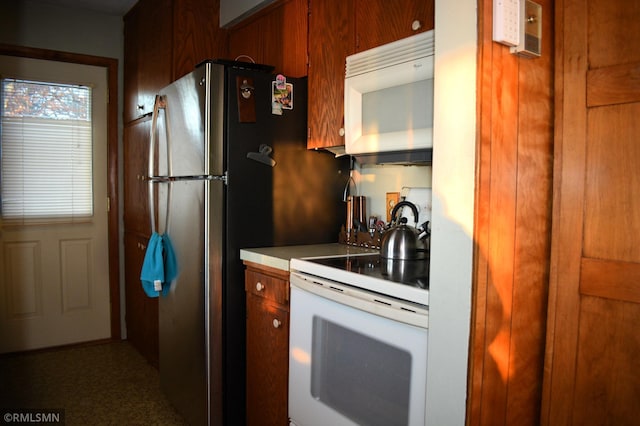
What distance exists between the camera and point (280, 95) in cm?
231

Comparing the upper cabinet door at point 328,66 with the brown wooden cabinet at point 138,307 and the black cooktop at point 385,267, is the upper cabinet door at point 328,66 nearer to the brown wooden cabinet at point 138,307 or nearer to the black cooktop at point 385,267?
the black cooktop at point 385,267

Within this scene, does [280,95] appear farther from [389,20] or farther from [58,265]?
[58,265]

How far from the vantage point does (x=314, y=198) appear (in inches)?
96.0

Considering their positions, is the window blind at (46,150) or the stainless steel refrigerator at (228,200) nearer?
the stainless steel refrigerator at (228,200)

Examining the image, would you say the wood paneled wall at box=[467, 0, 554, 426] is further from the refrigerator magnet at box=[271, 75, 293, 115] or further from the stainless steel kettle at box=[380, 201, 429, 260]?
the refrigerator magnet at box=[271, 75, 293, 115]

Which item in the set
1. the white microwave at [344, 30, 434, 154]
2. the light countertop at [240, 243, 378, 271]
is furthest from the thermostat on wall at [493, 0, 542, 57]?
the light countertop at [240, 243, 378, 271]

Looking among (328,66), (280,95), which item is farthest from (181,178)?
(328,66)

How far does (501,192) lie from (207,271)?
1378 millimetres

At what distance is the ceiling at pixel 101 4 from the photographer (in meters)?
3.54

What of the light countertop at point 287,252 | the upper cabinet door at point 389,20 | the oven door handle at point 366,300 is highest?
the upper cabinet door at point 389,20

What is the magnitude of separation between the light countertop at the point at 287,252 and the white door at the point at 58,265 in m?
2.16

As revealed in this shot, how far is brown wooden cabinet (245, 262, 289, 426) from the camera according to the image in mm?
1982

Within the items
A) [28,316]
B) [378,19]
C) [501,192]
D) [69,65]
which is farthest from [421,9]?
[28,316]

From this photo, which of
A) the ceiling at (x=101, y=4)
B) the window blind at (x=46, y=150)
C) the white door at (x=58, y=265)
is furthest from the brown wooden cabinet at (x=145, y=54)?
the window blind at (x=46, y=150)
